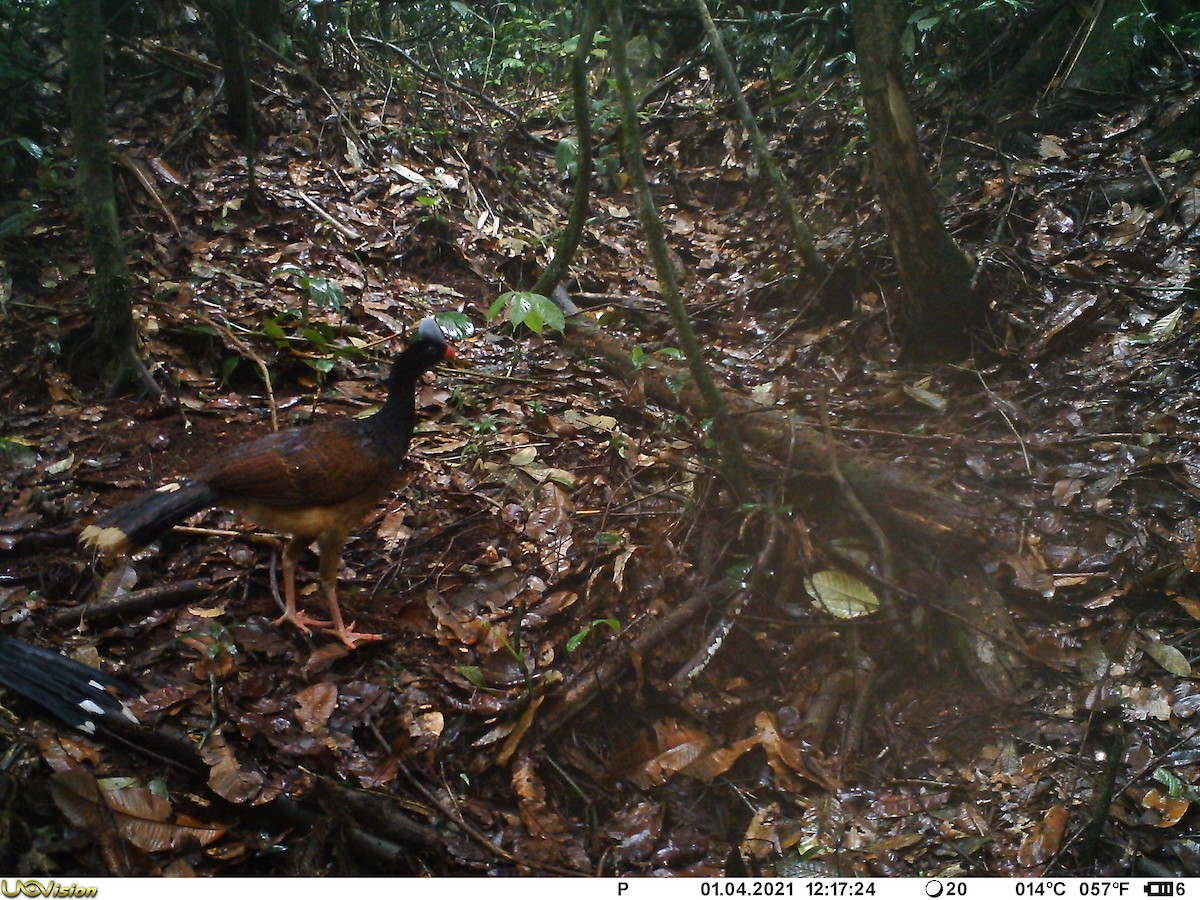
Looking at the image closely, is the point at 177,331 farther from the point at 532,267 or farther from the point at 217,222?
the point at 532,267

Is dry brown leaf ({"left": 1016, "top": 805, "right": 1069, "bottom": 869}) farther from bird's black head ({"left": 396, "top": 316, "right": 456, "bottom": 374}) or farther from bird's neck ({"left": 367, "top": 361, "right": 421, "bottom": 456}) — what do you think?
bird's black head ({"left": 396, "top": 316, "right": 456, "bottom": 374})

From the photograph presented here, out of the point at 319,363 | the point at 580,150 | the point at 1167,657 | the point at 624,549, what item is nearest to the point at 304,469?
the point at 624,549

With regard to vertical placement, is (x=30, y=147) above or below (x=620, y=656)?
above

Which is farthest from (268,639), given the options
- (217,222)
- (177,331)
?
(217,222)

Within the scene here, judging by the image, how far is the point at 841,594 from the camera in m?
3.72

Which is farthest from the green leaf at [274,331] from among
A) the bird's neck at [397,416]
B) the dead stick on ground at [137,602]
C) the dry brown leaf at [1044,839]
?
the dry brown leaf at [1044,839]

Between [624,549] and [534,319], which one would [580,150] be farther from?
[624,549]

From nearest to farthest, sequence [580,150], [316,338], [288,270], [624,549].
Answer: [624,549]
[316,338]
[580,150]
[288,270]

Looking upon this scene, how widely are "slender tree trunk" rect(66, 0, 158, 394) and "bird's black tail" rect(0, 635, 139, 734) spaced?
1.99 m

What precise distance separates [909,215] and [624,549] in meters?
2.46

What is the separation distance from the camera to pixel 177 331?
4.79 metres
